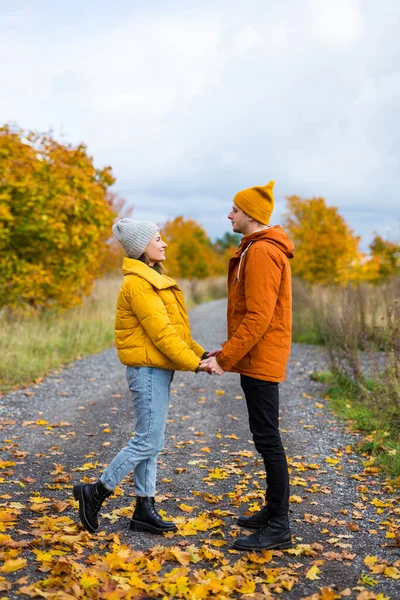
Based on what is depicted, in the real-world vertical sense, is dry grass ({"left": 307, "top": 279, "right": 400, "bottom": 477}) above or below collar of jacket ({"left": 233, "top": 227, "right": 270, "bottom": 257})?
below

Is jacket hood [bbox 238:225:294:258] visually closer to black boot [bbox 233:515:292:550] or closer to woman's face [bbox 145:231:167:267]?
woman's face [bbox 145:231:167:267]

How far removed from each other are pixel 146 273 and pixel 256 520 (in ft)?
5.89

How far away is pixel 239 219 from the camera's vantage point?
13.0 feet

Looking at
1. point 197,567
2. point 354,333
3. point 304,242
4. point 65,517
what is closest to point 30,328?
point 354,333

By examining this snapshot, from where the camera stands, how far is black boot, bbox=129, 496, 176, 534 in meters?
4.08

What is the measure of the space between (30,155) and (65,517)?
356 inches

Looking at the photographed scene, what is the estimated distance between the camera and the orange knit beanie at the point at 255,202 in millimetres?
3906

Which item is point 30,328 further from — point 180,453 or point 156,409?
point 156,409

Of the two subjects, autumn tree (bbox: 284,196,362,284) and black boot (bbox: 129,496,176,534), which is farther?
autumn tree (bbox: 284,196,362,284)

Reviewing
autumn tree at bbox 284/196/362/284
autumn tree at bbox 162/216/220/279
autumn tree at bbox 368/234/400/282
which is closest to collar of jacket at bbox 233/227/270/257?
autumn tree at bbox 368/234/400/282

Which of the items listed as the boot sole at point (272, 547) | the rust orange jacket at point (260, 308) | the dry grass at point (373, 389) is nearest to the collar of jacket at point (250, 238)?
the rust orange jacket at point (260, 308)

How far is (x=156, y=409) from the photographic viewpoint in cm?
401

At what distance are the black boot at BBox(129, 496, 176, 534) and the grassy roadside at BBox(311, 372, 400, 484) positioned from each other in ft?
7.23

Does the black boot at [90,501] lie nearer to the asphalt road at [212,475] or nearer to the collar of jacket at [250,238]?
the asphalt road at [212,475]
